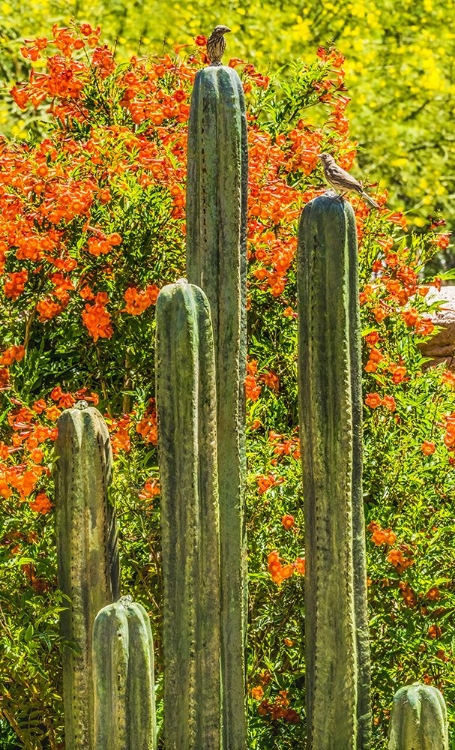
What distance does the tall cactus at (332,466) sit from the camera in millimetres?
4090

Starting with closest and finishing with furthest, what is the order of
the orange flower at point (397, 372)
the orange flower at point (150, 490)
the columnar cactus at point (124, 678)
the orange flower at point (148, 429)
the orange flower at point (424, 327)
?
the columnar cactus at point (124, 678) → the orange flower at point (150, 490) → the orange flower at point (148, 429) → the orange flower at point (397, 372) → the orange flower at point (424, 327)

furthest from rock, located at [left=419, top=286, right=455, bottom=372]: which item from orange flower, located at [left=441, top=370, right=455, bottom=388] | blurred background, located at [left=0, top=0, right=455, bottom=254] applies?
blurred background, located at [left=0, top=0, right=455, bottom=254]

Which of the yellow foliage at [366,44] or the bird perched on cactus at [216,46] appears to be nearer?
the bird perched on cactus at [216,46]

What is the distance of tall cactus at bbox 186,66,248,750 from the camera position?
4180 mm

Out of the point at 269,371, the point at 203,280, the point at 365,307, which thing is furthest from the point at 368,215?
the point at 203,280

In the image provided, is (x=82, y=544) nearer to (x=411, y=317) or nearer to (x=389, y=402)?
(x=389, y=402)

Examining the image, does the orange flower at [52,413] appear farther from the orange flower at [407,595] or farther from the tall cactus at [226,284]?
the orange flower at [407,595]

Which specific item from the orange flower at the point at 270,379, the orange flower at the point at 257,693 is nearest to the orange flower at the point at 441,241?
the orange flower at the point at 270,379

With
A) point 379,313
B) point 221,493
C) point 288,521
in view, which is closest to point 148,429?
point 288,521

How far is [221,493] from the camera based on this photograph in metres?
4.19

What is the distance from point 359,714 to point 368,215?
2.30m

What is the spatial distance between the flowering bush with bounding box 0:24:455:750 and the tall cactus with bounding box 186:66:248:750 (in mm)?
584

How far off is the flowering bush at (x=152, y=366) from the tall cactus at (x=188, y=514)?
696 millimetres

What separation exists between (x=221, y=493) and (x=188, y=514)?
293 millimetres
